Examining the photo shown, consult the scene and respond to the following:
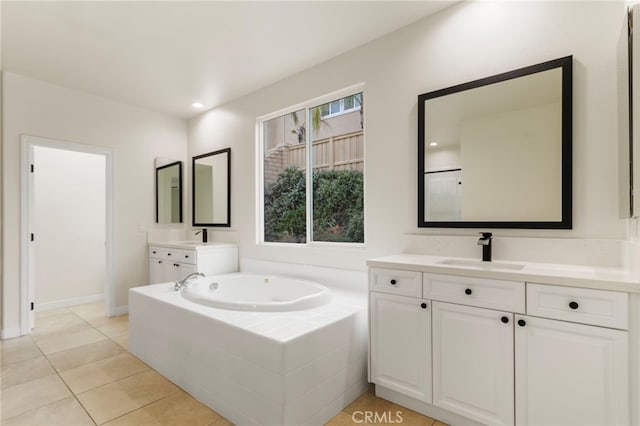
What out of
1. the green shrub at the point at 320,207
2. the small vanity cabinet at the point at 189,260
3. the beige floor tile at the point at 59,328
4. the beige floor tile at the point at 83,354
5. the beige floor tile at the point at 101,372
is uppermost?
the green shrub at the point at 320,207

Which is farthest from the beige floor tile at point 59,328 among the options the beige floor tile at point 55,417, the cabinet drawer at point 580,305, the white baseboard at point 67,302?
the cabinet drawer at point 580,305

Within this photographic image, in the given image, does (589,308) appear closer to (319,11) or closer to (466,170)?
(466,170)

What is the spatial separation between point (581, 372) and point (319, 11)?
8.35ft

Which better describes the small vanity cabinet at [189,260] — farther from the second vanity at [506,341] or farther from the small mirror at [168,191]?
the second vanity at [506,341]

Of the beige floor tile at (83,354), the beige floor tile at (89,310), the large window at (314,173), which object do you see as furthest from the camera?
the beige floor tile at (89,310)

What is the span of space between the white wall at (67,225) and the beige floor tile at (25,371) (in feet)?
6.45

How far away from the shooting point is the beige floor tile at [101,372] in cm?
232

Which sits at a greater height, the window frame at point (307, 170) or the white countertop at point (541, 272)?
A: the window frame at point (307, 170)

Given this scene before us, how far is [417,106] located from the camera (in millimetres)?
2414

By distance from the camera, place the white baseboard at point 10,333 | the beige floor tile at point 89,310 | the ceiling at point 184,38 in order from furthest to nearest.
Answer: the beige floor tile at point 89,310, the white baseboard at point 10,333, the ceiling at point 184,38

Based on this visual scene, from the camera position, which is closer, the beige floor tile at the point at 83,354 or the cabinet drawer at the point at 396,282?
the cabinet drawer at the point at 396,282

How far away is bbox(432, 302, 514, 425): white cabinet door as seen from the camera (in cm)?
160

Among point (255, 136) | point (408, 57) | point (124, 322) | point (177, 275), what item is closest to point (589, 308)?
point (408, 57)

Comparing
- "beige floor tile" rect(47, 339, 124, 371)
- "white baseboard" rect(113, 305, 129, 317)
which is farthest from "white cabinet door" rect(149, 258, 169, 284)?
"beige floor tile" rect(47, 339, 124, 371)
